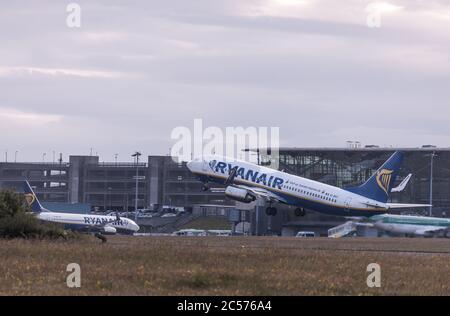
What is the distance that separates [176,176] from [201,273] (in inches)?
5623

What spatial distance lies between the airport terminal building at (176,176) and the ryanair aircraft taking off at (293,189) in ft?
128

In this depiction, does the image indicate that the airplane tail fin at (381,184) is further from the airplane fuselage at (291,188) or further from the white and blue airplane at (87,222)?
the white and blue airplane at (87,222)

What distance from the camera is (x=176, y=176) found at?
171750 mm

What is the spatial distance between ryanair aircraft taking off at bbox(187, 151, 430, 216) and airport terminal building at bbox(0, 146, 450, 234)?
3908 cm

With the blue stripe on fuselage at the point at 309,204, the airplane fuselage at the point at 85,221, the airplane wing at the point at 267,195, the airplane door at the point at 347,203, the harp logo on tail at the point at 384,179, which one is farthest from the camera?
the airplane fuselage at the point at 85,221

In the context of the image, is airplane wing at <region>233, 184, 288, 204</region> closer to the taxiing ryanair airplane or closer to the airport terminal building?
the taxiing ryanair airplane

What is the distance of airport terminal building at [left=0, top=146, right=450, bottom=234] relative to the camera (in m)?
140

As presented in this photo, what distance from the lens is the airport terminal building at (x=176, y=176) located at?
140 metres

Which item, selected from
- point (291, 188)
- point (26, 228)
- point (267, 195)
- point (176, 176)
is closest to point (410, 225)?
point (291, 188)

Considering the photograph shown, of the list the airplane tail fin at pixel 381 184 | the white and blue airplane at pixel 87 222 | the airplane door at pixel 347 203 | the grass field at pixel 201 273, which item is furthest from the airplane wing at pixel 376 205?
the grass field at pixel 201 273
